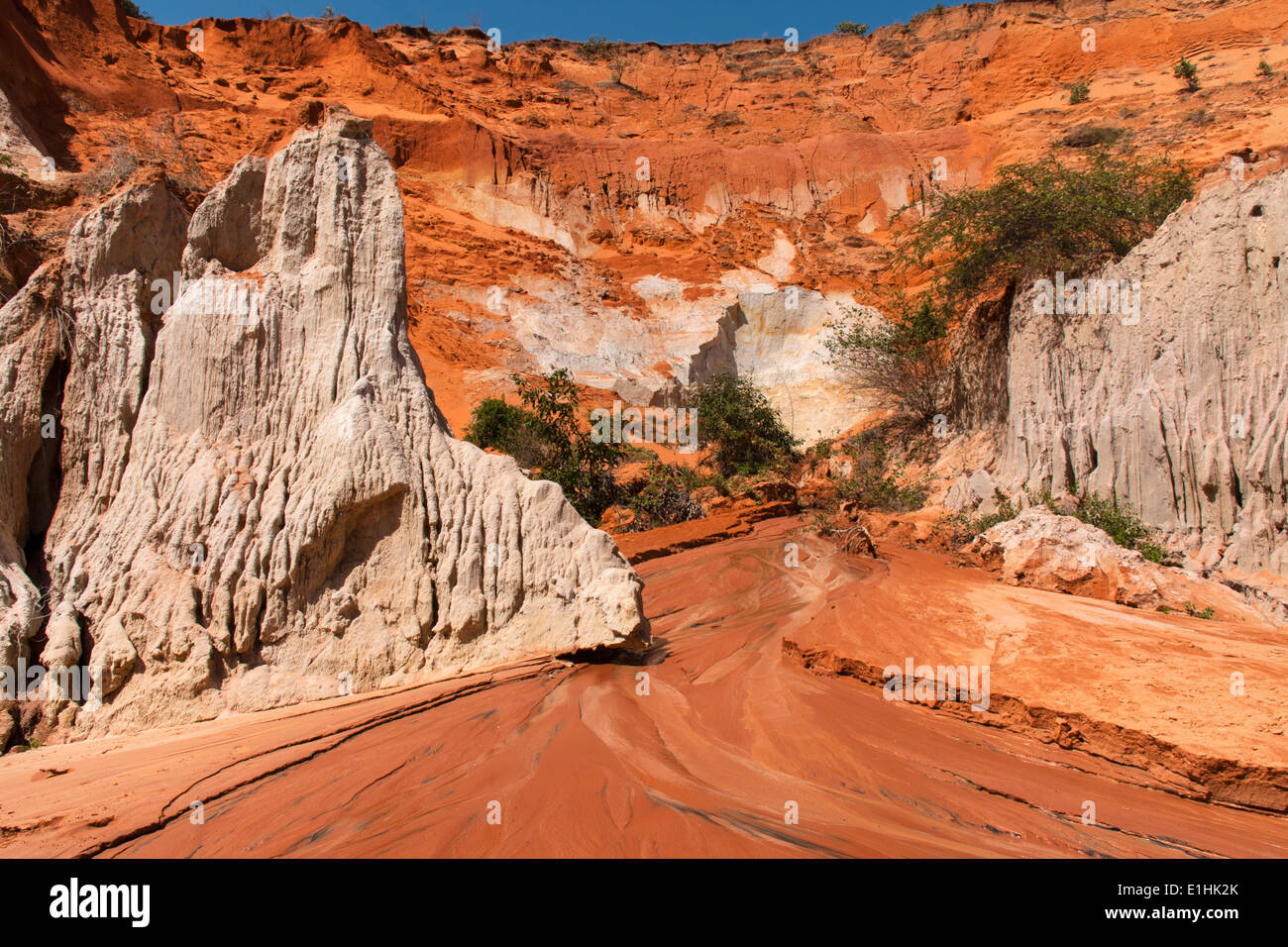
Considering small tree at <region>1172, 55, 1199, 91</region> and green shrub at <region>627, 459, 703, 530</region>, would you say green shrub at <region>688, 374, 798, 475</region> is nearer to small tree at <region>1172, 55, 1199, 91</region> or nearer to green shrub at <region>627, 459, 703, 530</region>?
green shrub at <region>627, 459, 703, 530</region>

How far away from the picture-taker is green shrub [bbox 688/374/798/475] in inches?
808

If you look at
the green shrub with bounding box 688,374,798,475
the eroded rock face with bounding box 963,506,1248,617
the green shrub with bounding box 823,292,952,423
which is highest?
the green shrub with bounding box 823,292,952,423

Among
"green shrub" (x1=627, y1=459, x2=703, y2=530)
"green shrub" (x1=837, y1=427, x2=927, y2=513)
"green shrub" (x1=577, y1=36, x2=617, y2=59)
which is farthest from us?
"green shrub" (x1=577, y1=36, x2=617, y2=59)

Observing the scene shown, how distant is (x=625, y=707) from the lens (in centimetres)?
483

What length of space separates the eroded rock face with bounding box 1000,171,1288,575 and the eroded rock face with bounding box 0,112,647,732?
8.12m

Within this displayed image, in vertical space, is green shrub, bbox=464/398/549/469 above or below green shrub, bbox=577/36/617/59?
below

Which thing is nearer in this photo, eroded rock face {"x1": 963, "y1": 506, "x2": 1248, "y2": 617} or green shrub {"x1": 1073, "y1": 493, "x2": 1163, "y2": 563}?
eroded rock face {"x1": 963, "y1": 506, "x2": 1248, "y2": 617}

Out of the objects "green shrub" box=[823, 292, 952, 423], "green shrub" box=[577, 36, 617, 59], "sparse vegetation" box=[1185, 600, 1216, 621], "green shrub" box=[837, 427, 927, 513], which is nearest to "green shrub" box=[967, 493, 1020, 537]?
"green shrub" box=[837, 427, 927, 513]

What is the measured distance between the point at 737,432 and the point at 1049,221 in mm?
9362

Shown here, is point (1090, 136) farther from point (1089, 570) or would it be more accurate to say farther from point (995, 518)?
point (1089, 570)

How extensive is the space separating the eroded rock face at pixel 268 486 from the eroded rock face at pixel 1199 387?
8123 millimetres

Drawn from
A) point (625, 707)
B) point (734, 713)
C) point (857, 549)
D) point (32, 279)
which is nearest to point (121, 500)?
point (32, 279)

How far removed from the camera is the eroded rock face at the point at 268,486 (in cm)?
546

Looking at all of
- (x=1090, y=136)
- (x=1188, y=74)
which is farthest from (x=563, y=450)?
(x=1188, y=74)
